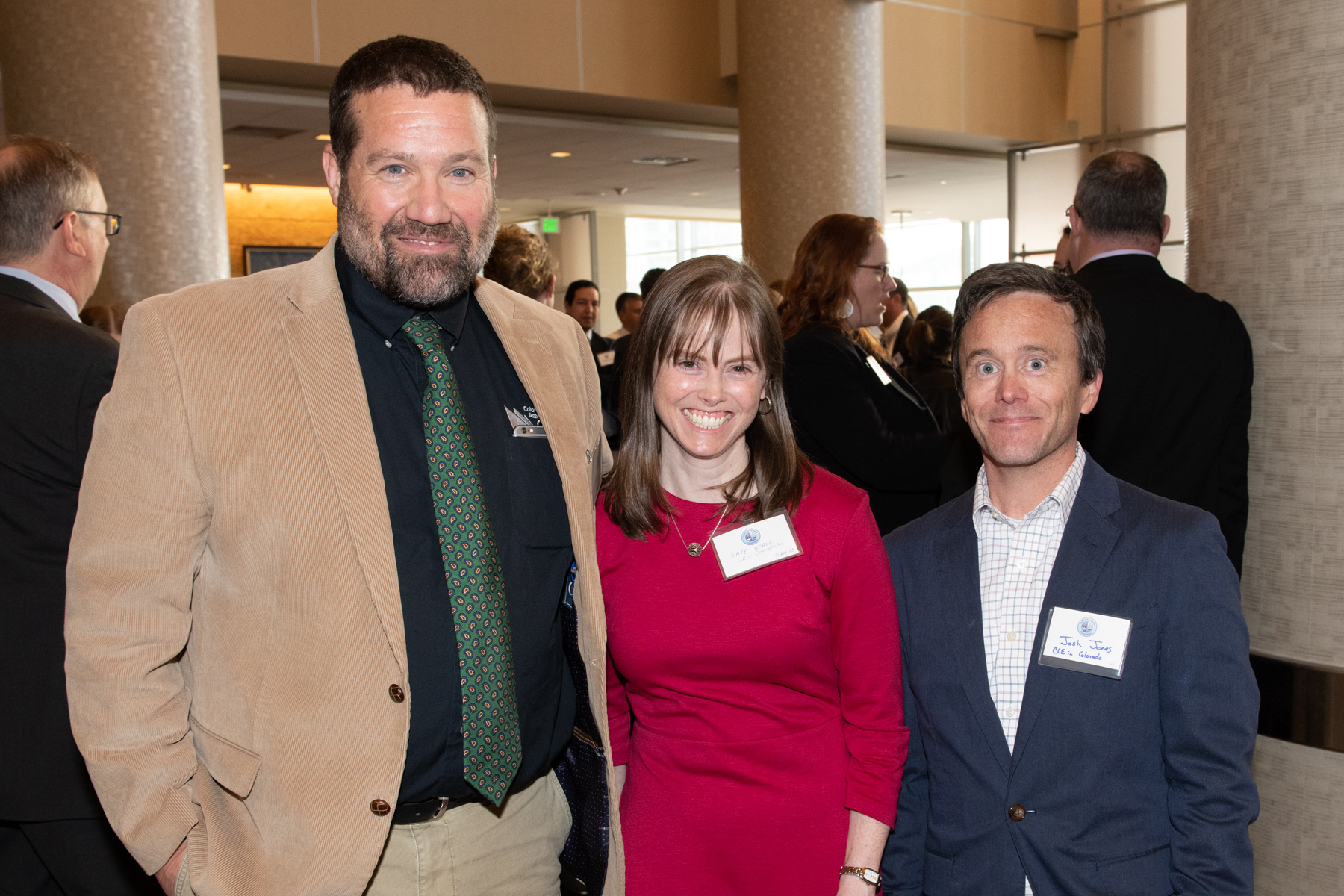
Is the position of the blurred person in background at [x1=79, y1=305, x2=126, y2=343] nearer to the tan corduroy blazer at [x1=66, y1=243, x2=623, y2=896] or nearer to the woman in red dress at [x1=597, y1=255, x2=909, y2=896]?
the tan corduroy blazer at [x1=66, y1=243, x2=623, y2=896]

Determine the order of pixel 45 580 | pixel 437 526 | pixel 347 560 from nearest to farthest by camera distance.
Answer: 1. pixel 347 560
2. pixel 437 526
3. pixel 45 580

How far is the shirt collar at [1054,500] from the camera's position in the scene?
63.9 inches

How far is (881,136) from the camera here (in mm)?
6930

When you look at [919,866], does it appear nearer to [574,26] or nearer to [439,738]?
[439,738]

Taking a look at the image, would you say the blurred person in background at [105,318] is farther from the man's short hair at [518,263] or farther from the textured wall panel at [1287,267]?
the textured wall panel at [1287,267]

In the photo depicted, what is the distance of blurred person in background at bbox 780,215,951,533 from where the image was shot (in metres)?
2.97

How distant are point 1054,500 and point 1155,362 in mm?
1133

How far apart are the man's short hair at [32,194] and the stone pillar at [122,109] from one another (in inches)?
60.7

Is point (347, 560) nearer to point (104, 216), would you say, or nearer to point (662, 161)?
point (104, 216)

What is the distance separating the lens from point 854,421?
2957 millimetres

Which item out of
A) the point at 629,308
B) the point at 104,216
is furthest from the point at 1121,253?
the point at 629,308

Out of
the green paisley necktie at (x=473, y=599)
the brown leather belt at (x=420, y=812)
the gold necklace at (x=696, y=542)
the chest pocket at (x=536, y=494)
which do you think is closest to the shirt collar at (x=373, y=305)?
the green paisley necktie at (x=473, y=599)

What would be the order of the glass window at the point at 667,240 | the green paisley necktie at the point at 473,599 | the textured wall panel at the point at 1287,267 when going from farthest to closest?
1. the glass window at the point at 667,240
2. the textured wall panel at the point at 1287,267
3. the green paisley necktie at the point at 473,599

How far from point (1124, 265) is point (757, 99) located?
4.52 metres
